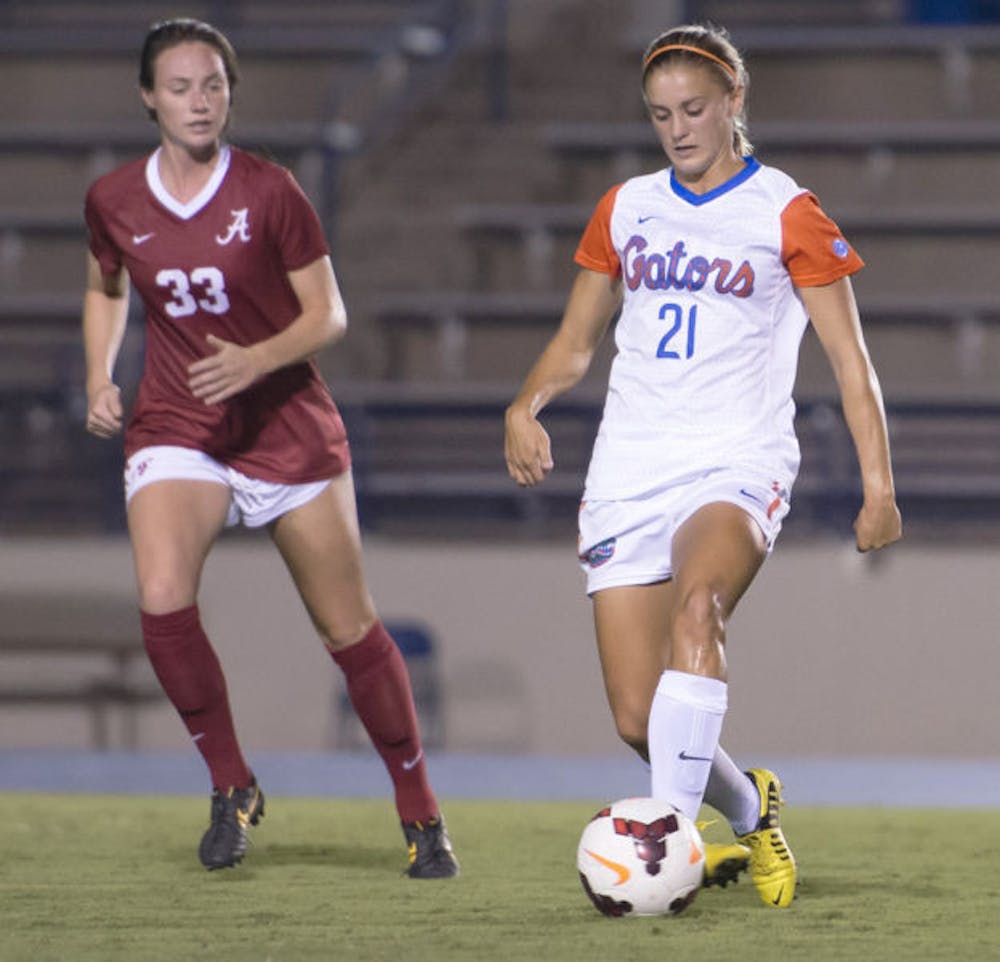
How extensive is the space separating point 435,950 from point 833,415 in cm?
619

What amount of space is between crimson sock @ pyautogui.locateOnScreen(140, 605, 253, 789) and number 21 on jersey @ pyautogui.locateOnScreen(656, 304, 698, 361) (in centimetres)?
123

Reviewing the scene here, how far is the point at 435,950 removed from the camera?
3.49 meters

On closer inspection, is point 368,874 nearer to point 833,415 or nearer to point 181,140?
point 181,140

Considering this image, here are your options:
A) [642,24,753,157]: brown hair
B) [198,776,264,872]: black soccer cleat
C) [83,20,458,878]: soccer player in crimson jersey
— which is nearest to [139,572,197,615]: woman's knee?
[83,20,458,878]: soccer player in crimson jersey

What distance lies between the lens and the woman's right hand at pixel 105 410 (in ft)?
14.7

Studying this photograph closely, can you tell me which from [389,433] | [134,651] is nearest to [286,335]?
[134,651]

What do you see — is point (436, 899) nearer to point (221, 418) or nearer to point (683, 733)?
point (683, 733)

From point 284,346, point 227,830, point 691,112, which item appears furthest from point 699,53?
point 227,830

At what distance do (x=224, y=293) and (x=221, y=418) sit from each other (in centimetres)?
27

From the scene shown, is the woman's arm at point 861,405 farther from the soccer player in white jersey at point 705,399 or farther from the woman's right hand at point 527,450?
the woman's right hand at point 527,450

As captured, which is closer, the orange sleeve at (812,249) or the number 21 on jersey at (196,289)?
the orange sleeve at (812,249)

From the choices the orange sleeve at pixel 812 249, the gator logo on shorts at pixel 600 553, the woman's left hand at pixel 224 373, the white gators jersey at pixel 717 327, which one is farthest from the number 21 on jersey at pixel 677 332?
the woman's left hand at pixel 224 373

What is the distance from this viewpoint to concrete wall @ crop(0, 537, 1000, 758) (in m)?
8.62

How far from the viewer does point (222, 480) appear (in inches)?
180
